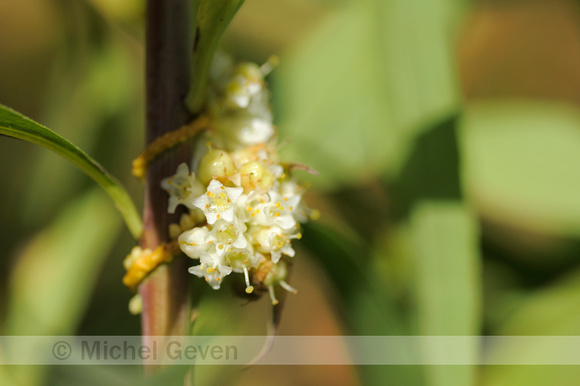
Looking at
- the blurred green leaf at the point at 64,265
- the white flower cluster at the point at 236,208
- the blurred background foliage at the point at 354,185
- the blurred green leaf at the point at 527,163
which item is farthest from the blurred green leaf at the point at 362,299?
the blurred green leaf at the point at 64,265

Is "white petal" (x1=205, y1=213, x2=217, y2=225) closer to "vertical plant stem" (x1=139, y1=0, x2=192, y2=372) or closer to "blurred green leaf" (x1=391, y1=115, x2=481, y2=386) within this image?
"vertical plant stem" (x1=139, y1=0, x2=192, y2=372)

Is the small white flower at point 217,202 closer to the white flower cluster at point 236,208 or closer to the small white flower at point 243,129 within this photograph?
the white flower cluster at point 236,208

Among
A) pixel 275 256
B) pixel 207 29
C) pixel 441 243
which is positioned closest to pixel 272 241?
pixel 275 256

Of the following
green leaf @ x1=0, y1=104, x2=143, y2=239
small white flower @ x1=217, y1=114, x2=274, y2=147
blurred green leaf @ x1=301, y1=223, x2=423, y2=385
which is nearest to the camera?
green leaf @ x1=0, y1=104, x2=143, y2=239

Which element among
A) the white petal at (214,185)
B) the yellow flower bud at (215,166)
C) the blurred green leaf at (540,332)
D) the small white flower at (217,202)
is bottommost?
the blurred green leaf at (540,332)

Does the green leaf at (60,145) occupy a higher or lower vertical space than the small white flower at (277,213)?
higher


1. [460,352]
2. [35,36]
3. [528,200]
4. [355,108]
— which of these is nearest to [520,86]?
[528,200]

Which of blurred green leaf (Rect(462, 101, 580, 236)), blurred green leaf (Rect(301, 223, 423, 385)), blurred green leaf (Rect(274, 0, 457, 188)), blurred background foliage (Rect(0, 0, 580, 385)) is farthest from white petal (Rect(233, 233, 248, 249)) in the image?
blurred green leaf (Rect(462, 101, 580, 236))
